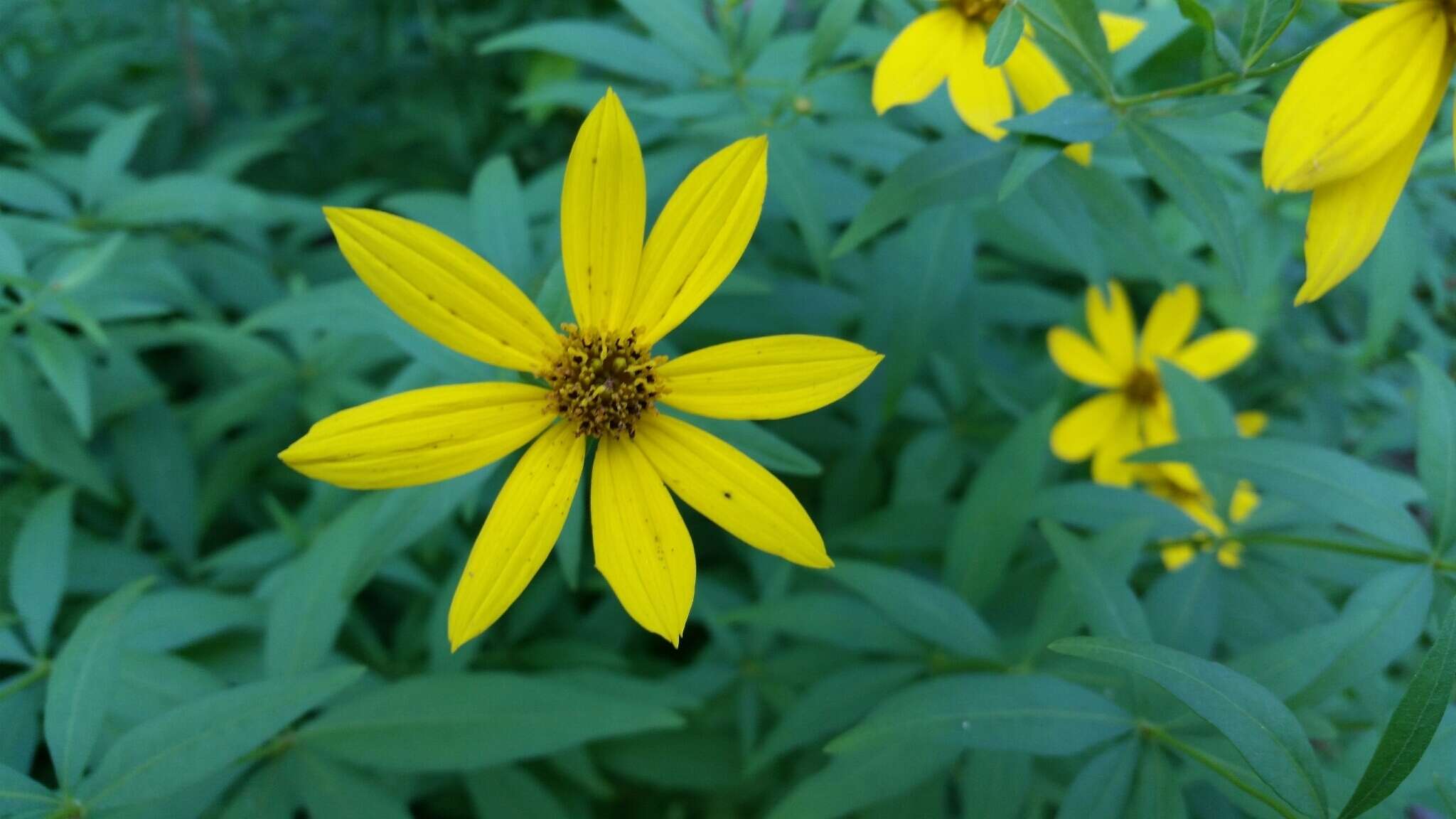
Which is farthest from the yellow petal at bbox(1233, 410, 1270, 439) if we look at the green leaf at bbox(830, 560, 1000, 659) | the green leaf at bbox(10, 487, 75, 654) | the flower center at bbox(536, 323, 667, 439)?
the green leaf at bbox(10, 487, 75, 654)

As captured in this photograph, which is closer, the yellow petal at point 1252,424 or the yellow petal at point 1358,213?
the yellow petal at point 1358,213

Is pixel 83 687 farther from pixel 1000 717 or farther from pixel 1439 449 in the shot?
pixel 1439 449

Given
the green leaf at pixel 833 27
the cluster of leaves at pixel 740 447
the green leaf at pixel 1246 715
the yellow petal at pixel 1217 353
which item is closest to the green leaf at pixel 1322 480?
the cluster of leaves at pixel 740 447

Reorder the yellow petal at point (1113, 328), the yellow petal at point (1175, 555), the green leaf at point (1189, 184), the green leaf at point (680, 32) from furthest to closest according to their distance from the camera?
1. the yellow petal at point (1113, 328)
2. the yellow petal at point (1175, 555)
3. the green leaf at point (680, 32)
4. the green leaf at point (1189, 184)

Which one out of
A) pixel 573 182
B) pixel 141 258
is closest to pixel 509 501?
pixel 573 182

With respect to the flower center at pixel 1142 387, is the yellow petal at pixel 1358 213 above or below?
above

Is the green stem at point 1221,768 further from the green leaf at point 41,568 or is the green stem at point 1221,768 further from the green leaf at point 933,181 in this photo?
the green leaf at point 41,568

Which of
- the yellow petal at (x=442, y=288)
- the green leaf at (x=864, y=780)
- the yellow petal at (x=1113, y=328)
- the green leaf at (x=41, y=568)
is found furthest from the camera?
the yellow petal at (x=1113, y=328)

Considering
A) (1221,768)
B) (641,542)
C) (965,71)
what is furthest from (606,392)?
(1221,768)
